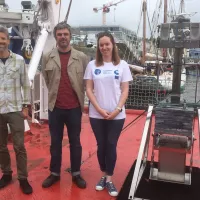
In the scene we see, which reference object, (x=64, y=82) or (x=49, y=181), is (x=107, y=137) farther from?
(x=49, y=181)

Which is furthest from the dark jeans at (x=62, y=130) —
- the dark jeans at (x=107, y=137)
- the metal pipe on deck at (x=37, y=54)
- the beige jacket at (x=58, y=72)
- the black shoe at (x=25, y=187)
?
the metal pipe on deck at (x=37, y=54)

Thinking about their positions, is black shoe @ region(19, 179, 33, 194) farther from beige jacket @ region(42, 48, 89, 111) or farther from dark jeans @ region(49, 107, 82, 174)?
beige jacket @ region(42, 48, 89, 111)

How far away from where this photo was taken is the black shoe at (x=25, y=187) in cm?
314

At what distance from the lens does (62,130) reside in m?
3.28

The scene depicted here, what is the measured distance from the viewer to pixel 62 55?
312 cm

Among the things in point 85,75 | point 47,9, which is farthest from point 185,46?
point 47,9

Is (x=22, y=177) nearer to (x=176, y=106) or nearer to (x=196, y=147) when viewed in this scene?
(x=176, y=106)

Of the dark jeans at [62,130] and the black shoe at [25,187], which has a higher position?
the dark jeans at [62,130]

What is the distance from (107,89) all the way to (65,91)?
449 mm

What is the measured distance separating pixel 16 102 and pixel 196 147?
2.97m

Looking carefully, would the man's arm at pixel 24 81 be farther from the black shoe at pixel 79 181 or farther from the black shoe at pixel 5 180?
the black shoe at pixel 79 181

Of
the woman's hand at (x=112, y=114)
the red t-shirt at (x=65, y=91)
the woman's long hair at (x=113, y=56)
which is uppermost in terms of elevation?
the woman's long hair at (x=113, y=56)

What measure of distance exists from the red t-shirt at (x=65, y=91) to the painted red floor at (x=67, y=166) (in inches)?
36.1

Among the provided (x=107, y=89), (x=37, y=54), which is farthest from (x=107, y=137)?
(x=37, y=54)
